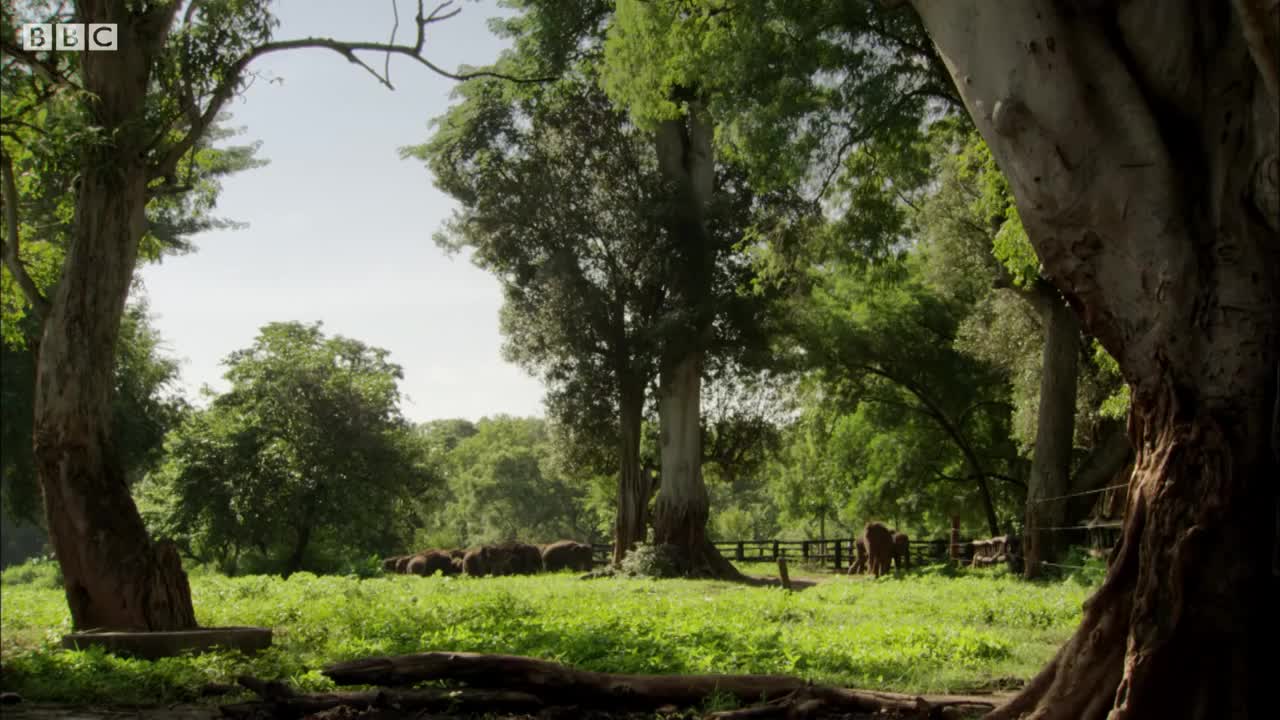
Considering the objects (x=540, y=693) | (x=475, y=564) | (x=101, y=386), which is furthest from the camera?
(x=475, y=564)

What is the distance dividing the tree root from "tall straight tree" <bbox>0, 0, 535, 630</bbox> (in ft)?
16.0

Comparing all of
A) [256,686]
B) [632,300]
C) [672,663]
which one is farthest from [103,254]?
[632,300]

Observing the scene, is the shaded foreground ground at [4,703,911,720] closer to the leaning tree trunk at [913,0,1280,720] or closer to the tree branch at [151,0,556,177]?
the leaning tree trunk at [913,0,1280,720]

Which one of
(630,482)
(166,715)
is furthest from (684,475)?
(166,715)

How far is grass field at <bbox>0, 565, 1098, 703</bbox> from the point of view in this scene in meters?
8.27

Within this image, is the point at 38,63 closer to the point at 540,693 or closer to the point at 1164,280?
the point at 540,693

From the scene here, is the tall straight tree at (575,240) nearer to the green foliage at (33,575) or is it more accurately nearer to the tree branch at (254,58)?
the tree branch at (254,58)

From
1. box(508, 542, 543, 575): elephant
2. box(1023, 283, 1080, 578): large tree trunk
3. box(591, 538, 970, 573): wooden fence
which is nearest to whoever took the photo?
box(1023, 283, 1080, 578): large tree trunk

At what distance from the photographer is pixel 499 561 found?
3148 centimetres

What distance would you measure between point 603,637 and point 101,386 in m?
6.10

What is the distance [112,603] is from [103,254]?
3.74 metres

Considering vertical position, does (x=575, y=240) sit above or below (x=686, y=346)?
above

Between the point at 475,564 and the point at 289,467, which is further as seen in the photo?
the point at 289,467

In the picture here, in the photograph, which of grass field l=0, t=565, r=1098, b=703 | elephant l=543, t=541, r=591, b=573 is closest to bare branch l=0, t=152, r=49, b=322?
grass field l=0, t=565, r=1098, b=703
